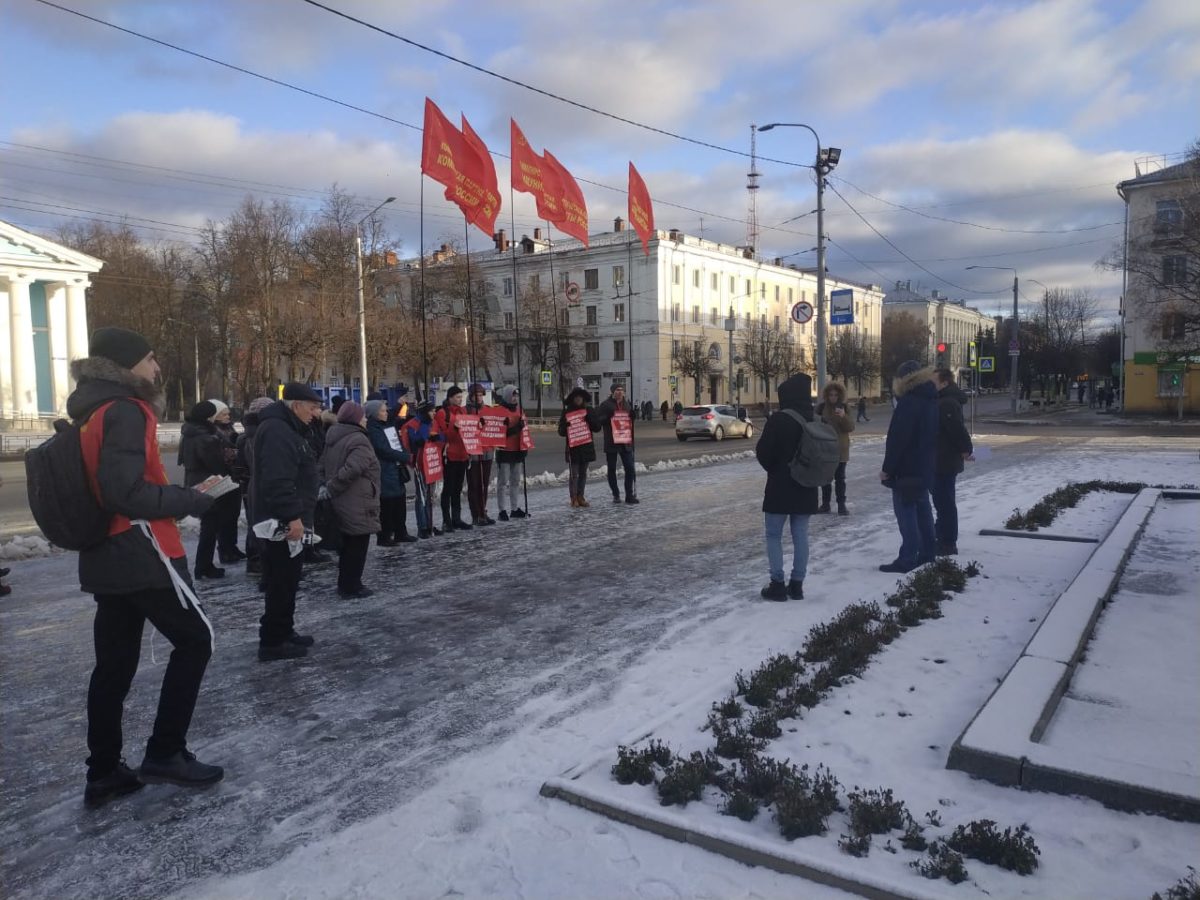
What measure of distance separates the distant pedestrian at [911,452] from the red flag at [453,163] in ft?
33.5

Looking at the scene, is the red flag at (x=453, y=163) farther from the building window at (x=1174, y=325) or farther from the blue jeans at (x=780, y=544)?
the building window at (x=1174, y=325)

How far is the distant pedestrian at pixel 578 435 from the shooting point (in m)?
12.7

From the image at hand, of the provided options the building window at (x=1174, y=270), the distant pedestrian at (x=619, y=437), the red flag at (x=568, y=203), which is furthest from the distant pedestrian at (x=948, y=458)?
the building window at (x=1174, y=270)

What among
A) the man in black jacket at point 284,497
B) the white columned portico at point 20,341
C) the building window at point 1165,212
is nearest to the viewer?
the man in black jacket at point 284,497

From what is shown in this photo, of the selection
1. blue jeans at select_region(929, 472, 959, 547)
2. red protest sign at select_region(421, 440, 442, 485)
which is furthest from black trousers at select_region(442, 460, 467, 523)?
blue jeans at select_region(929, 472, 959, 547)

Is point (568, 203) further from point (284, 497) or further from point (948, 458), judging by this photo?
point (284, 497)

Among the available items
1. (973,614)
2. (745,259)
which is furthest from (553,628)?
(745,259)

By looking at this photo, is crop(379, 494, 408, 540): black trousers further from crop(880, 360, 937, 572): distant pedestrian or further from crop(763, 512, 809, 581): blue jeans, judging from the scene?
crop(880, 360, 937, 572): distant pedestrian

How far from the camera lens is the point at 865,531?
10180mm

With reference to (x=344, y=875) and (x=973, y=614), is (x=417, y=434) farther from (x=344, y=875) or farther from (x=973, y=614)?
(x=344, y=875)

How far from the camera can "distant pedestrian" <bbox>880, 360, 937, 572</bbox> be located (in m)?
7.56

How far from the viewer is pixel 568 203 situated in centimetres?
1831

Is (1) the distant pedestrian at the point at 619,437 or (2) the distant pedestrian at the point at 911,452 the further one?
(1) the distant pedestrian at the point at 619,437

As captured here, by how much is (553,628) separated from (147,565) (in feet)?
10.7
